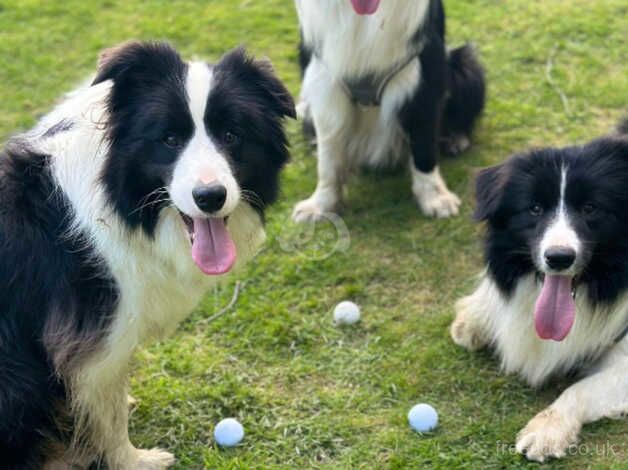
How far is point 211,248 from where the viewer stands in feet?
9.46

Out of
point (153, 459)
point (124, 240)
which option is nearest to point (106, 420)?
point (153, 459)

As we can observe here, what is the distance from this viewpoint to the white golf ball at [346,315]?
4.14m

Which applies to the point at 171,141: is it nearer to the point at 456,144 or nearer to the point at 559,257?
the point at 559,257

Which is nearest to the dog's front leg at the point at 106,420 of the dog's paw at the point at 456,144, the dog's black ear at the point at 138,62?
the dog's black ear at the point at 138,62

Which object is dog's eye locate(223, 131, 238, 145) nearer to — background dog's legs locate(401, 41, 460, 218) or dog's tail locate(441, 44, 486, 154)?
background dog's legs locate(401, 41, 460, 218)

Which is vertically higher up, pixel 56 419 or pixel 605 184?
pixel 605 184

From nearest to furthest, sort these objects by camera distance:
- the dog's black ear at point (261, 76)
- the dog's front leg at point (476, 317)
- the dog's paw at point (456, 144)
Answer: the dog's black ear at point (261, 76), the dog's front leg at point (476, 317), the dog's paw at point (456, 144)

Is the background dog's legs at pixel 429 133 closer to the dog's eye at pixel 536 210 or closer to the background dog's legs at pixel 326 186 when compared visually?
the background dog's legs at pixel 326 186

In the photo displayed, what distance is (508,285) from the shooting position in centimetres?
354

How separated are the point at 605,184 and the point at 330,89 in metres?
1.75

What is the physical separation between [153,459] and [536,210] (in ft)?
6.25

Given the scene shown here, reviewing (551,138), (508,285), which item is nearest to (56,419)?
(508,285)

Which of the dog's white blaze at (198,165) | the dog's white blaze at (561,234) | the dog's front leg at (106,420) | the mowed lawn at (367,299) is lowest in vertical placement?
the mowed lawn at (367,299)

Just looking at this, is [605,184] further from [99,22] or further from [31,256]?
[99,22]
